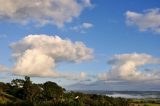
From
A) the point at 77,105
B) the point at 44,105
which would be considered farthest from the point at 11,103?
the point at 77,105

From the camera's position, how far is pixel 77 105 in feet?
617

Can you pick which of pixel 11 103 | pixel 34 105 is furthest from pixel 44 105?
pixel 11 103

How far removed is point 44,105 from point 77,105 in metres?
17.5

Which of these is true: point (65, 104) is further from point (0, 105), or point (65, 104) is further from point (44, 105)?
point (0, 105)

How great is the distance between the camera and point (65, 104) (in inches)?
7096

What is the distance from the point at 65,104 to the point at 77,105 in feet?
31.4

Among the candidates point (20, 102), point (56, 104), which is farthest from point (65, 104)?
point (20, 102)

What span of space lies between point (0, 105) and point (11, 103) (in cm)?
736

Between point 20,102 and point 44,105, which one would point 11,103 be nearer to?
point 20,102

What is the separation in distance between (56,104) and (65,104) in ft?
14.1

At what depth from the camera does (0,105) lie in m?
178

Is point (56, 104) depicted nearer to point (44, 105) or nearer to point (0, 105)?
point (44, 105)

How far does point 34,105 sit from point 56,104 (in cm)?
1013

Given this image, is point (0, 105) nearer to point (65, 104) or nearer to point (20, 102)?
point (20, 102)
